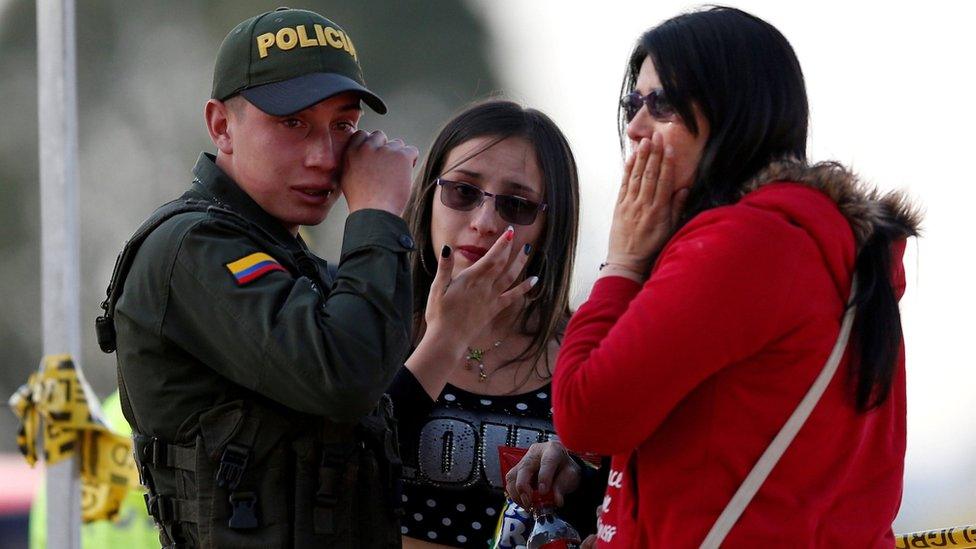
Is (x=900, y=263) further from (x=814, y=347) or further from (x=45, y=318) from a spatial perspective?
(x=45, y=318)

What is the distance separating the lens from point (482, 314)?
2.89 metres

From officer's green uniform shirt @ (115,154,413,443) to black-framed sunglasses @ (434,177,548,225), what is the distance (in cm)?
93

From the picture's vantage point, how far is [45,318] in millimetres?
4613

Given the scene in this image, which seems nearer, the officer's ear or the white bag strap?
the white bag strap

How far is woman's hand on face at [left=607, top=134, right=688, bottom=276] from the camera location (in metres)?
2.20

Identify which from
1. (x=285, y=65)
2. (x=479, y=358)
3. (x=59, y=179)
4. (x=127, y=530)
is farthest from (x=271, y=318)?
(x=127, y=530)

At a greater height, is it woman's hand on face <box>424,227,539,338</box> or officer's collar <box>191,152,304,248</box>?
officer's collar <box>191,152,304,248</box>

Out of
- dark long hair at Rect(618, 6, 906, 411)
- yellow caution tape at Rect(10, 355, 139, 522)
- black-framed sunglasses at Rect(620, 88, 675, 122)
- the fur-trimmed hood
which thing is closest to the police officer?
black-framed sunglasses at Rect(620, 88, 675, 122)

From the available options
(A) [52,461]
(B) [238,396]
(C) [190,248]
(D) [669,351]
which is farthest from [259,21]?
(A) [52,461]

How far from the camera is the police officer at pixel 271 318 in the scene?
2.17 m

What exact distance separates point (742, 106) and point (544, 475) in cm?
95

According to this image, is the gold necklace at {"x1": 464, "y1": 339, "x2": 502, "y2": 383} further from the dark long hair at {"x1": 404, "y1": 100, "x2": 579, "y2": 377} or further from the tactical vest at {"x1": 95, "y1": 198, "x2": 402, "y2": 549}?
the tactical vest at {"x1": 95, "y1": 198, "x2": 402, "y2": 549}

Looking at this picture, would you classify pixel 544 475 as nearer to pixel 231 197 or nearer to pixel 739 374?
pixel 739 374

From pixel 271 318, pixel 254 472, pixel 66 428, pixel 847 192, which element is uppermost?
pixel 847 192
